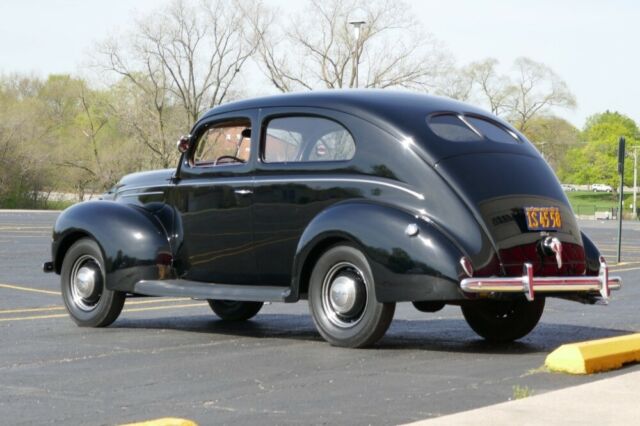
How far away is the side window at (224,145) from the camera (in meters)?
10.1

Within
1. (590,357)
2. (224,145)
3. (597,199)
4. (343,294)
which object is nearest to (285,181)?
(224,145)

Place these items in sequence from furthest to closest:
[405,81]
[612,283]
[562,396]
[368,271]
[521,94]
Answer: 1. [521,94]
2. [405,81]
3. [612,283]
4. [368,271]
5. [562,396]

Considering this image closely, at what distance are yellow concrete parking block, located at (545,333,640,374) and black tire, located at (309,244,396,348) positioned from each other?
1.39 meters

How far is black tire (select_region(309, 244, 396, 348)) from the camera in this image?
862 centimetres

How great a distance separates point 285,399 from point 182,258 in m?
3.84

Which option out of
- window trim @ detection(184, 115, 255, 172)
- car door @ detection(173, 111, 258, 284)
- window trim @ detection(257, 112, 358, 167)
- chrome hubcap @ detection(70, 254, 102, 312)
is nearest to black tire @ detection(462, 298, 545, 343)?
window trim @ detection(257, 112, 358, 167)

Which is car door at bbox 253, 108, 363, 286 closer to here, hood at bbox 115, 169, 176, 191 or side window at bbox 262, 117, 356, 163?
side window at bbox 262, 117, 356, 163

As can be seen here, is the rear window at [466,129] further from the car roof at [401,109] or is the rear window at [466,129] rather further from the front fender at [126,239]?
the front fender at [126,239]

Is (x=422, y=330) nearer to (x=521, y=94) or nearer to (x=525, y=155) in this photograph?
(x=525, y=155)

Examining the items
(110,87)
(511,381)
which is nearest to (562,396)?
(511,381)

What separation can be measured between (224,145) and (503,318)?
285 centimetres

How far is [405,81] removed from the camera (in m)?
70.9

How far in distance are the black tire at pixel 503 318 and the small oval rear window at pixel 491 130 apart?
52.3 inches

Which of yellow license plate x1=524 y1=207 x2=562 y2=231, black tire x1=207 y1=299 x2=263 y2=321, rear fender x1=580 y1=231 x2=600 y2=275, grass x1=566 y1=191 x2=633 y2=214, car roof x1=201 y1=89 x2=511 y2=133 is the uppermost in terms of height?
grass x1=566 y1=191 x2=633 y2=214
